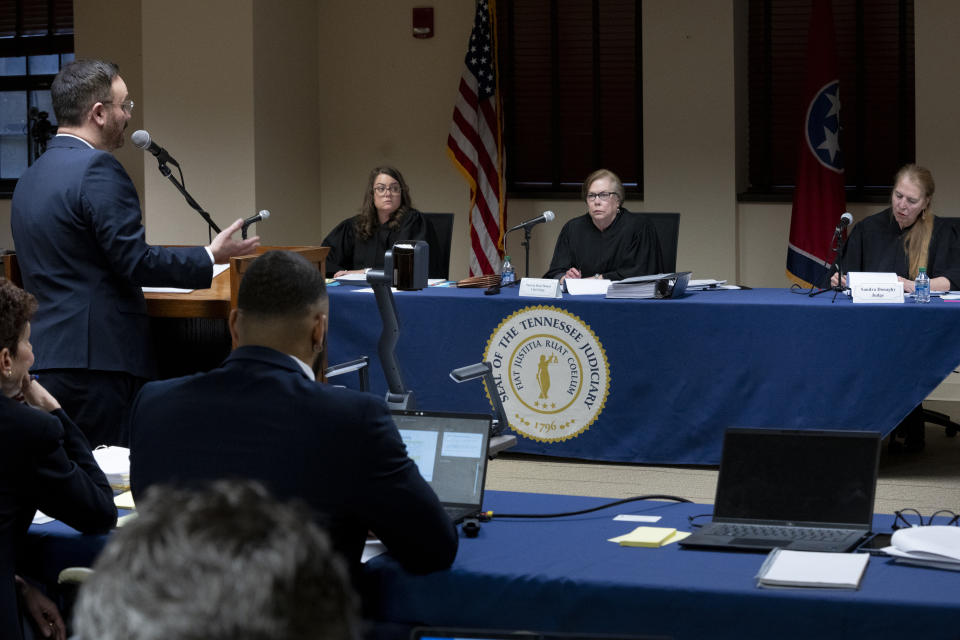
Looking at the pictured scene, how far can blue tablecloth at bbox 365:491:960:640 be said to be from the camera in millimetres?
1904

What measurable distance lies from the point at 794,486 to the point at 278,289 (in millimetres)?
1052

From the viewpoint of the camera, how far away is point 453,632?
159cm

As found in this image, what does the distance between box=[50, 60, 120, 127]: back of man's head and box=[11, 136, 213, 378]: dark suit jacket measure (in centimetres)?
8

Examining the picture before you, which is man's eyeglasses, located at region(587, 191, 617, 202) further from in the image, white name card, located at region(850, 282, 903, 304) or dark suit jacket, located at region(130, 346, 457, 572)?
dark suit jacket, located at region(130, 346, 457, 572)

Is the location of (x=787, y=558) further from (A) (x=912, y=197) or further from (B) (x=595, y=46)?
(B) (x=595, y=46)

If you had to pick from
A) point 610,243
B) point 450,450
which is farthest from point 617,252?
point 450,450

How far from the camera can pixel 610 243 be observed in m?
5.92

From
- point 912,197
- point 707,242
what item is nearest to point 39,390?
point 912,197

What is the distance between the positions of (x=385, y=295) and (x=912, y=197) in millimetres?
3142

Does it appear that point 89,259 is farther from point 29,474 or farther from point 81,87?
point 29,474

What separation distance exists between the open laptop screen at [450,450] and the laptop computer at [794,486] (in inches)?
17.1

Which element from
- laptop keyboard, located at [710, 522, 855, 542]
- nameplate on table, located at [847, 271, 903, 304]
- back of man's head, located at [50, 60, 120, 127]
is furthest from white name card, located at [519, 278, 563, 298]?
laptop keyboard, located at [710, 522, 855, 542]

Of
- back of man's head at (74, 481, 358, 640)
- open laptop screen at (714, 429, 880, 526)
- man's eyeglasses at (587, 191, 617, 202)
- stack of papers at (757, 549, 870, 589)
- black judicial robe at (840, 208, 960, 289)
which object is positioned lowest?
stack of papers at (757, 549, 870, 589)

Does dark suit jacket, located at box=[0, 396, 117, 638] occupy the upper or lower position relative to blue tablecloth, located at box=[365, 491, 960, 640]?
upper
